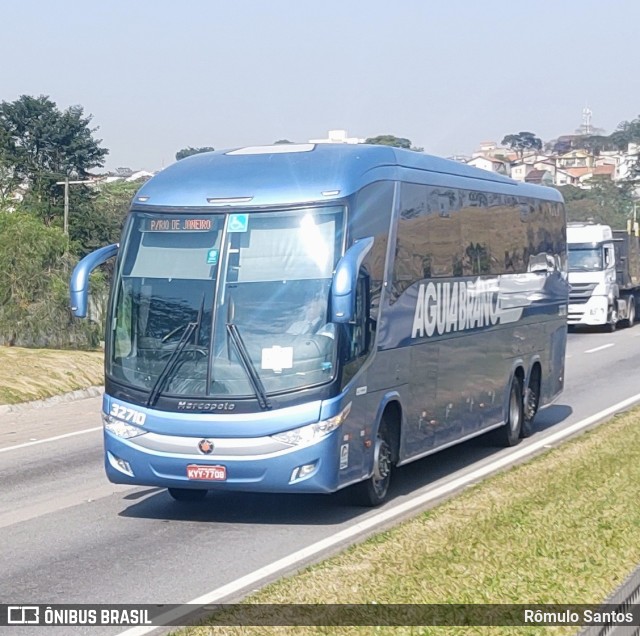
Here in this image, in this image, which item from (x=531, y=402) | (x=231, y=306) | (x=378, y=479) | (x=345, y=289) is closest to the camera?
(x=345, y=289)

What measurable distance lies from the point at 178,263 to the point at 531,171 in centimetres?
17990

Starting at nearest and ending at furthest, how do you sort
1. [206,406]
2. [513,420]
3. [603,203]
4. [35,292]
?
[206,406]
[513,420]
[35,292]
[603,203]

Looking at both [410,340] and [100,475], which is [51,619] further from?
[100,475]

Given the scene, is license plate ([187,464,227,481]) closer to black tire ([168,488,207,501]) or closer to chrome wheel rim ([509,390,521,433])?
black tire ([168,488,207,501])

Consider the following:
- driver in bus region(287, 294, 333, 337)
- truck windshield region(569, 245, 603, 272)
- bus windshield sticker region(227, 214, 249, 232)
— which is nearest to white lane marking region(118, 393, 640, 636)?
driver in bus region(287, 294, 333, 337)

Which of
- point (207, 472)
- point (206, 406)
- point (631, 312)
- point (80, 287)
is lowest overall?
point (631, 312)

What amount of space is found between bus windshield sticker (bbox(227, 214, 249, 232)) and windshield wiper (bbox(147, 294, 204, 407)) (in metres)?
0.68

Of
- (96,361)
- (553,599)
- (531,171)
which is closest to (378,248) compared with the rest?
(553,599)

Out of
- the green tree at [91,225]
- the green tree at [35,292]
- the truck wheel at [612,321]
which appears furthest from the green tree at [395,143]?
the green tree at [91,225]

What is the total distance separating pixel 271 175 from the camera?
36.2 ft

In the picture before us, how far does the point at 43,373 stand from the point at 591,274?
20248mm

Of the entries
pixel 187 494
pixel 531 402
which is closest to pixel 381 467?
pixel 187 494

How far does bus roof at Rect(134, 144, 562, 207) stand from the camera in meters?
10.9

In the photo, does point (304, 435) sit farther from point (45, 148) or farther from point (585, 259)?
point (45, 148)
